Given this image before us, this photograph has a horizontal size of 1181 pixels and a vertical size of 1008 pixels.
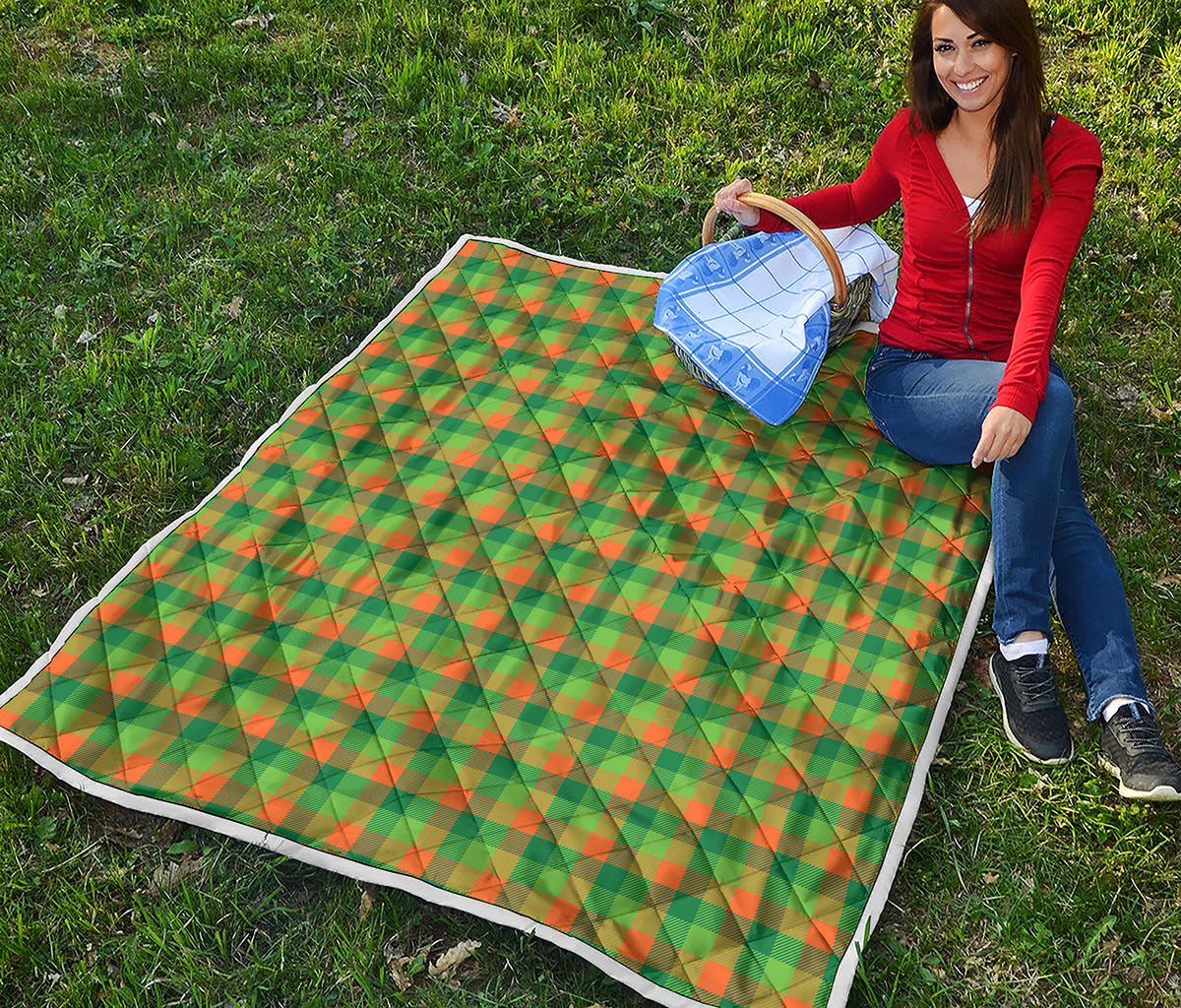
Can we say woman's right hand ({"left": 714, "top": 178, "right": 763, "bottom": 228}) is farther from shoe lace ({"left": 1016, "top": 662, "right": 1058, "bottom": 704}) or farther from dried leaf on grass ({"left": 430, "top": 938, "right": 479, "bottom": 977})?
dried leaf on grass ({"left": 430, "top": 938, "right": 479, "bottom": 977})

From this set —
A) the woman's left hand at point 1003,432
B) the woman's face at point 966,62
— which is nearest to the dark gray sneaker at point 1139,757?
the woman's left hand at point 1003,432

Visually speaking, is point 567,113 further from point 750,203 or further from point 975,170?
point 975,170

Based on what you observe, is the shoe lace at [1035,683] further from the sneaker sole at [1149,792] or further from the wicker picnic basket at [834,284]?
the wicker picnic basket at [834,284]

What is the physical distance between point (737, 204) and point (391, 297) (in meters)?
1.32

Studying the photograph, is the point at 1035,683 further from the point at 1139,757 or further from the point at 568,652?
the point at 568,652

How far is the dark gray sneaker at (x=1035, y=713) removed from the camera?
2.48m

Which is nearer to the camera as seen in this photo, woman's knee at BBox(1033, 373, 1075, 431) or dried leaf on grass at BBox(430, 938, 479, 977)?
dried leaf on grass at BBox(430, 938, 479, 977)

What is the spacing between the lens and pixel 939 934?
2.27 meters

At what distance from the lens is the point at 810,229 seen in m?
2.87

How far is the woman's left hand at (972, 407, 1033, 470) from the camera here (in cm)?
245

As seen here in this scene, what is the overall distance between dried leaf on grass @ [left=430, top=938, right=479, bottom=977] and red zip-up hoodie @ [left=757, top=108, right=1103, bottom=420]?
65.8 inches

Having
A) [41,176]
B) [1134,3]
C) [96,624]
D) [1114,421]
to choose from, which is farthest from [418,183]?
[1134,3]

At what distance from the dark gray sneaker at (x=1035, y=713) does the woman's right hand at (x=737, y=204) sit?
1.42m

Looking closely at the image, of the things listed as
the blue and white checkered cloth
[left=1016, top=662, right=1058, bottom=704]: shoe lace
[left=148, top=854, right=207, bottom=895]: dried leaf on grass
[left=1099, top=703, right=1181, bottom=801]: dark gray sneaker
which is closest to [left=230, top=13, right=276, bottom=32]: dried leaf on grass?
the blue and white checkered cloth
